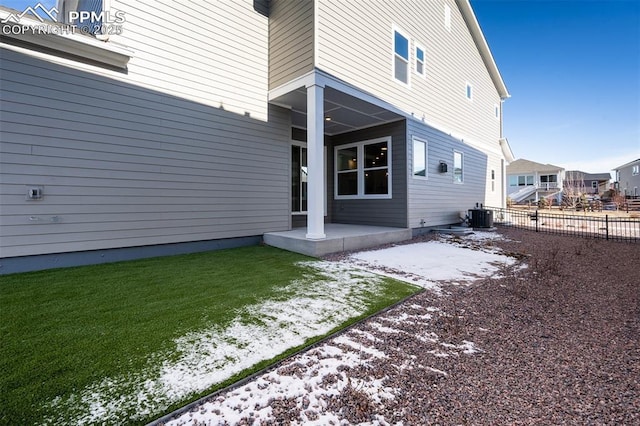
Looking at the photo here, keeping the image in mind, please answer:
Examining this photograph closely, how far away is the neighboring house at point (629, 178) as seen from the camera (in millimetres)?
31656

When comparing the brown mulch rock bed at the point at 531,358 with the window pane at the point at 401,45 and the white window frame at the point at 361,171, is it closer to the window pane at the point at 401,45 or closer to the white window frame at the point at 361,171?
the white window frame at the point at 361,171

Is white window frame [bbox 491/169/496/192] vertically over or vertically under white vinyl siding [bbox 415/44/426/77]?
under

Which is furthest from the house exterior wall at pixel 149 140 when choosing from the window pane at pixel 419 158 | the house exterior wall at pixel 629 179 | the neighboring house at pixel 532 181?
the house exterior wall at pixel 629 179

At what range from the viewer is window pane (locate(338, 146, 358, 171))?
31.4 feet

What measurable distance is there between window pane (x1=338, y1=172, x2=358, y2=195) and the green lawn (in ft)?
16.1

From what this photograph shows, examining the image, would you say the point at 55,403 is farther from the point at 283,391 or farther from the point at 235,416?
the point at 283,391

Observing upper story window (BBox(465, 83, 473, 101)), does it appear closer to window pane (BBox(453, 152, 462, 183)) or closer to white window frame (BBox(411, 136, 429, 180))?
window pane (BBox(453, 152, 462, 183))

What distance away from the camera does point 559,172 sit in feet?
117

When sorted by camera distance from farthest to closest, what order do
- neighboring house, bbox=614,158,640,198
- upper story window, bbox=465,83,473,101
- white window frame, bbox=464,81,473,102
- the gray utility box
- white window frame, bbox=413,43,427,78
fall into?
neighboring house, bbox=614,158,640,198 < upper story window, bbox=465,83,473,101 < white window frame, bbox=464,81,473,102 < the gray utility box < white window frame, bbox=413,43,427,78

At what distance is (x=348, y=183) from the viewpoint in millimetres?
9742

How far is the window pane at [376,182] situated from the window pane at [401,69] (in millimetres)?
2713

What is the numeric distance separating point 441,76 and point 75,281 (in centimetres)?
1164

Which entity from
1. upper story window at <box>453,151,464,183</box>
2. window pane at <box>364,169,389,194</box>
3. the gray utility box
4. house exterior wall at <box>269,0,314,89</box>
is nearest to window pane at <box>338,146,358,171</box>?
window pane at <box>364,169,389,194</box>

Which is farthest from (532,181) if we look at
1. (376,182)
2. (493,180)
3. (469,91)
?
(376,182)
